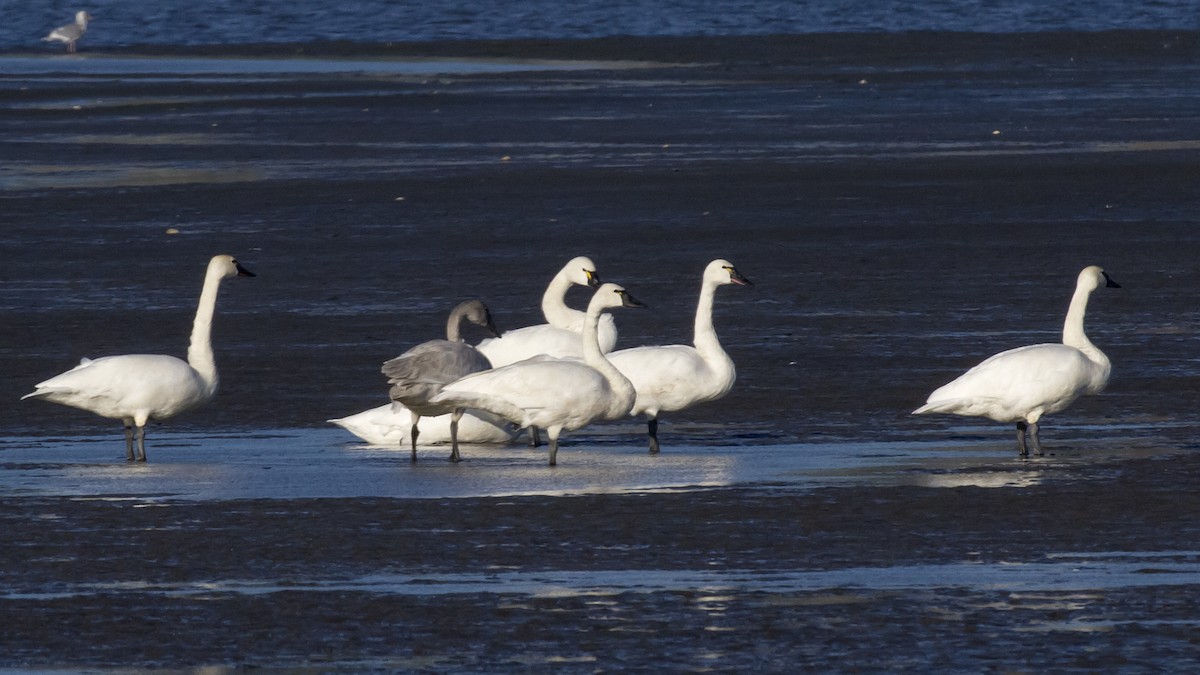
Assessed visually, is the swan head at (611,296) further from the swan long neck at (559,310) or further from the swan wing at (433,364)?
the swan long neck at (559,310)

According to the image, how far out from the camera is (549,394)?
1041cm

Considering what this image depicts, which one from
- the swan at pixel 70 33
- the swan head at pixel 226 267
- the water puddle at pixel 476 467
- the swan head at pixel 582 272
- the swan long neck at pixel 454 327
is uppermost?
the swan at pixel 70 33

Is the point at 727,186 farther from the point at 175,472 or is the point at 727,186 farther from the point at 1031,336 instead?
the point at 175,472

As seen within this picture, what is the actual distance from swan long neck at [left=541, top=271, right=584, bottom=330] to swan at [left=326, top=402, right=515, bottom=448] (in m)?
1.67

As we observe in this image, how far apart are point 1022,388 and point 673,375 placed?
1623 mm

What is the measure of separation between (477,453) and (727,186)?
431 inches

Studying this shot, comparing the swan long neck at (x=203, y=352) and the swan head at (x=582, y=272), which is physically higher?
the swan head at (x=582, y=272)

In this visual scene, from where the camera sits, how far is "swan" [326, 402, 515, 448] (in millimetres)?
11211

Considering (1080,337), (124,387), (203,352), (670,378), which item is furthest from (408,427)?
(1080,337)

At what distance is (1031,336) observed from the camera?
1410cm

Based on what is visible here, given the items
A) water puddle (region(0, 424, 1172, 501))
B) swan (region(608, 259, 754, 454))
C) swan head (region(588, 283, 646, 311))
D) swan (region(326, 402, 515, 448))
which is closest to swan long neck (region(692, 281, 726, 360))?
swan (region(608, 259, 754, 454))

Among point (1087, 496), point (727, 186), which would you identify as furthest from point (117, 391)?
point (727, 186)

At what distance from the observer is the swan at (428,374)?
10.8m

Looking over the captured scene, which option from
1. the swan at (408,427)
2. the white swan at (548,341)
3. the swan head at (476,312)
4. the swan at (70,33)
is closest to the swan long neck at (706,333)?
the white swan at (548,341)
